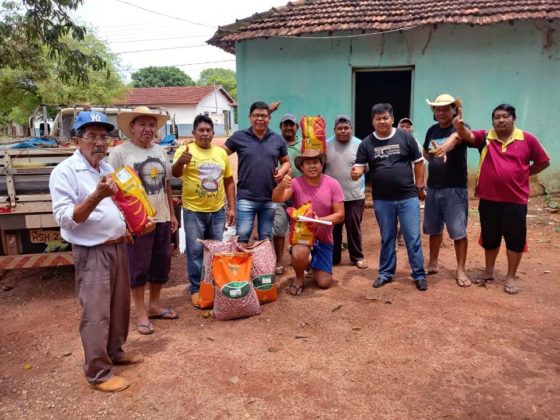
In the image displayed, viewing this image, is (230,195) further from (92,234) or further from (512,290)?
(512,290)

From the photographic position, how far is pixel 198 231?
4086mm

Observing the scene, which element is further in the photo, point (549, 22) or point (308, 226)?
point (549, 22)

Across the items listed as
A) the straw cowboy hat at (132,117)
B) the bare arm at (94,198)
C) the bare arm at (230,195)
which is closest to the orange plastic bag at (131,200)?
the bare arm at (94,198)

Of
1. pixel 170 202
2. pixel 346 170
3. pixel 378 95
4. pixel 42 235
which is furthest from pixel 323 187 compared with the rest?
pixel 378 95

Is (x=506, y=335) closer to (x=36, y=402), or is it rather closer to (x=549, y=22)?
(x=36, y=402)

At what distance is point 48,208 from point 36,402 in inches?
79.8

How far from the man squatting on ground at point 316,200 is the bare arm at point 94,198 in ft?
6.83

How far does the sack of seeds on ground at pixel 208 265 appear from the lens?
3.89 m

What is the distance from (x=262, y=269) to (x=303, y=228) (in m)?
0.59

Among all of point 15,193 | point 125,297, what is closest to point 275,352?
point 125,297

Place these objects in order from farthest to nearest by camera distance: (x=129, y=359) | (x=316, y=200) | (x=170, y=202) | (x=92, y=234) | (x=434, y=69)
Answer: (x=434, y=69) < (x=316, y=200) < (x=170, y=202) < (x=129, y=359) < (x=92, y=234)

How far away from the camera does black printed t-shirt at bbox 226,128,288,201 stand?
429 cm

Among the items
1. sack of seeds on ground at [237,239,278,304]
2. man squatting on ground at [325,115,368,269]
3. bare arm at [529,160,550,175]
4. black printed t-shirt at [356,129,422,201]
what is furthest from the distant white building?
bare arm at [529,160,550,175]

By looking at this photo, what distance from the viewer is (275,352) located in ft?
10.7
